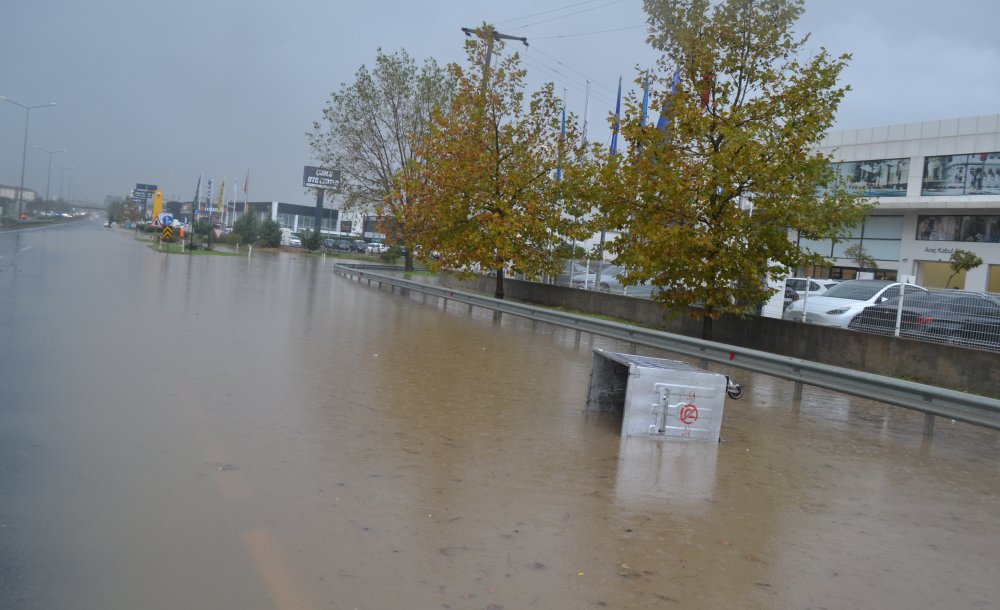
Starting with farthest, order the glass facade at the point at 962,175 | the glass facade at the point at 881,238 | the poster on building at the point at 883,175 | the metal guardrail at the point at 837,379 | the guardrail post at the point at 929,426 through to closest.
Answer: the glass facade at the point at 881,238 → the poster on building at the point at 883,175 → the glass facade at the point at 962,175 → the guardrail post at the point at 929,426 → the metal guardrail at the point at 837,379

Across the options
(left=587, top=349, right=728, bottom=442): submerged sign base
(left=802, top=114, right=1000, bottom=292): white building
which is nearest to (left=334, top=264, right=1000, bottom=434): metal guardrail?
(left=587, top=349, right=728, bottom=442): submerged sign base

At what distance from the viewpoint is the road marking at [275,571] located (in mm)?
4254

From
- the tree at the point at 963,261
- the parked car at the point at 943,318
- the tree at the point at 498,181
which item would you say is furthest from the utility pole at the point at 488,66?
the tree at the point at 963,261

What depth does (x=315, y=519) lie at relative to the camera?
5.46m

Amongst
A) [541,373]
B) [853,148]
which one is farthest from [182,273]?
[853,148]

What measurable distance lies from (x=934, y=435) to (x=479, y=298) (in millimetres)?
14359

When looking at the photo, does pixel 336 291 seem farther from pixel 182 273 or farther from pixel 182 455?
pixel 182 455

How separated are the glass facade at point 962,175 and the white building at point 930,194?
48mm

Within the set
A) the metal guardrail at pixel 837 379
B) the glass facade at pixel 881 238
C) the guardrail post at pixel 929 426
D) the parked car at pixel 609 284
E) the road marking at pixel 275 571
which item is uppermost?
the glass facade at pixel 881 238

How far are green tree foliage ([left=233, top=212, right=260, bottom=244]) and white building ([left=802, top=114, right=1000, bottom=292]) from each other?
1901 inches

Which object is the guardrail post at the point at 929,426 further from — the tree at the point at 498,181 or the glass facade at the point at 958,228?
the glass facade at the point at 958,228

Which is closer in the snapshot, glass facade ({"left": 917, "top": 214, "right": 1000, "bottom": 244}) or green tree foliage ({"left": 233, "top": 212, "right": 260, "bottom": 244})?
glass facade ({"left": 917, "top": 214, "right": 1000, "bottom": 244})

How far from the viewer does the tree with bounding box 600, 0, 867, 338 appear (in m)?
16.7

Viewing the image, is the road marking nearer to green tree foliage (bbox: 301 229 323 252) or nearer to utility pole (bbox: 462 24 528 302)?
utility pole (bbox: 462 24 528 302)
